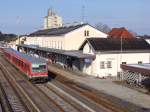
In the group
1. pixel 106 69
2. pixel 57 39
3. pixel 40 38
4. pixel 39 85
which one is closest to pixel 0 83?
pixel 39 85

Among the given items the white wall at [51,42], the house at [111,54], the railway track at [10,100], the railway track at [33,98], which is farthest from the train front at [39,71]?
the white wall at [51,42]

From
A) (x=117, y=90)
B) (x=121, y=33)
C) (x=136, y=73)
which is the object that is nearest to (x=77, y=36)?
(x=136, y=73)

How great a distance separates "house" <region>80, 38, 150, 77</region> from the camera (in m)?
43.9

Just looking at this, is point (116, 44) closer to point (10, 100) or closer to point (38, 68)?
point (38, 68)

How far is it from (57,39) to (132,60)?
69.4 ft

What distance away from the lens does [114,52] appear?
44.6 metres

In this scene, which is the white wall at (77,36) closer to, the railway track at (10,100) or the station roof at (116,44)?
the station roof at (116,44)

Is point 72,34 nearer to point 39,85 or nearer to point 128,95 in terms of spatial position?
point 39,85

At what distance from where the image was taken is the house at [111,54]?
1730 inches

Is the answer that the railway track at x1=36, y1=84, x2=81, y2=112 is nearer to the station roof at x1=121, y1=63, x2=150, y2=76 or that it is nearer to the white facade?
the station roof at x1=121, y1=63, x2=150, y2=76

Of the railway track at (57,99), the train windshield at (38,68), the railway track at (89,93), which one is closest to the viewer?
the railway track at (57,99)

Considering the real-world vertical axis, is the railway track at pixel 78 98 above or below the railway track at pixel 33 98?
above

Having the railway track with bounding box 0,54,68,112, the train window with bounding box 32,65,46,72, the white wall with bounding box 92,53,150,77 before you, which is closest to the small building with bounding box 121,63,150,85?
the white wall with bounding box 92,53,150,77

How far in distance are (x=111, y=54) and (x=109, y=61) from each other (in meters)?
0.92
